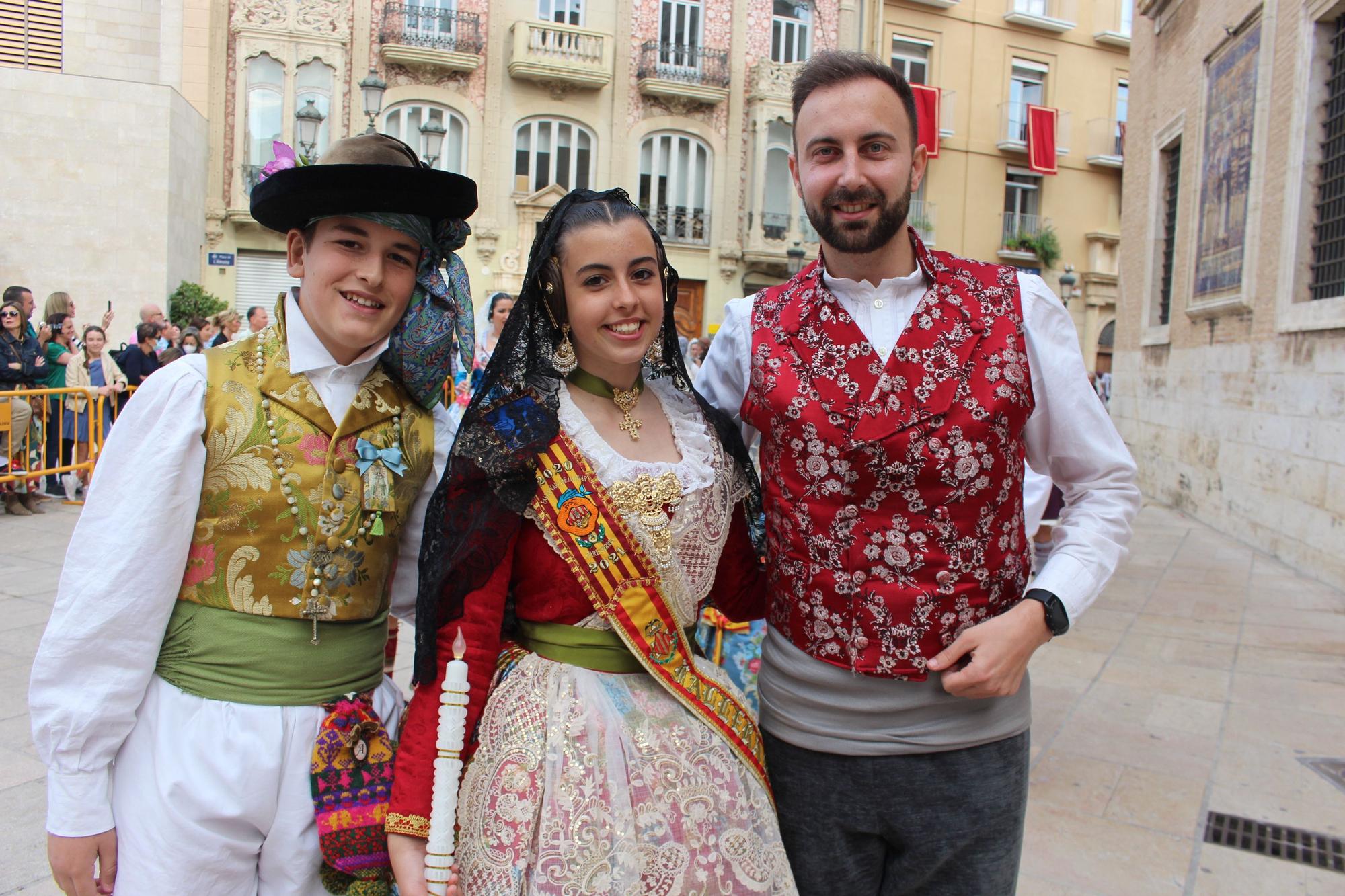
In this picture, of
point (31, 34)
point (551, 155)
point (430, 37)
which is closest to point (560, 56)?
point (551, 155)

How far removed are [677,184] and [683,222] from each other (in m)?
0.84

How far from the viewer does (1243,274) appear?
8.87 metres

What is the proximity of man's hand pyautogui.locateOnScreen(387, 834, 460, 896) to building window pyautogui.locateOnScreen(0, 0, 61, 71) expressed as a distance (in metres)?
19.5

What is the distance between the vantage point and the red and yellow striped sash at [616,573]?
167 centimetres

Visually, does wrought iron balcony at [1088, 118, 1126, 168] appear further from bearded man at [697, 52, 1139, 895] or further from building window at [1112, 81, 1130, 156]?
bearded man at [697, 52, 1139, 895]

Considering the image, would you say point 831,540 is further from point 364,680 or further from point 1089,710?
point 1089,710

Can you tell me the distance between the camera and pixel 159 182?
15.6 m

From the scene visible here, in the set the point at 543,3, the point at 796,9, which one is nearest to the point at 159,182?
the point at 543,3

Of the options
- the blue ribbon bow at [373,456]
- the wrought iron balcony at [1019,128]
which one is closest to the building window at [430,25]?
the wrought iron balcony at [1019,128]

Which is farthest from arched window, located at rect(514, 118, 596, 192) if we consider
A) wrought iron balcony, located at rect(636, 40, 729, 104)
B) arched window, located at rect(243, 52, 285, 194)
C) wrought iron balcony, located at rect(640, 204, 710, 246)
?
arched window, located at rect(243, 52, 285, 194)

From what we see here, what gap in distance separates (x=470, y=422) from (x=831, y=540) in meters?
0.66

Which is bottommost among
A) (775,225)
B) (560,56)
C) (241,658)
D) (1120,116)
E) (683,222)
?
(241,658)

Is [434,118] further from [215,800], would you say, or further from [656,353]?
[215,800]

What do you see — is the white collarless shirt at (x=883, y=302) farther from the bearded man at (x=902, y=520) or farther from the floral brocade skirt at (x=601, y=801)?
the floral brocade skirt at (x=601, y=801)
